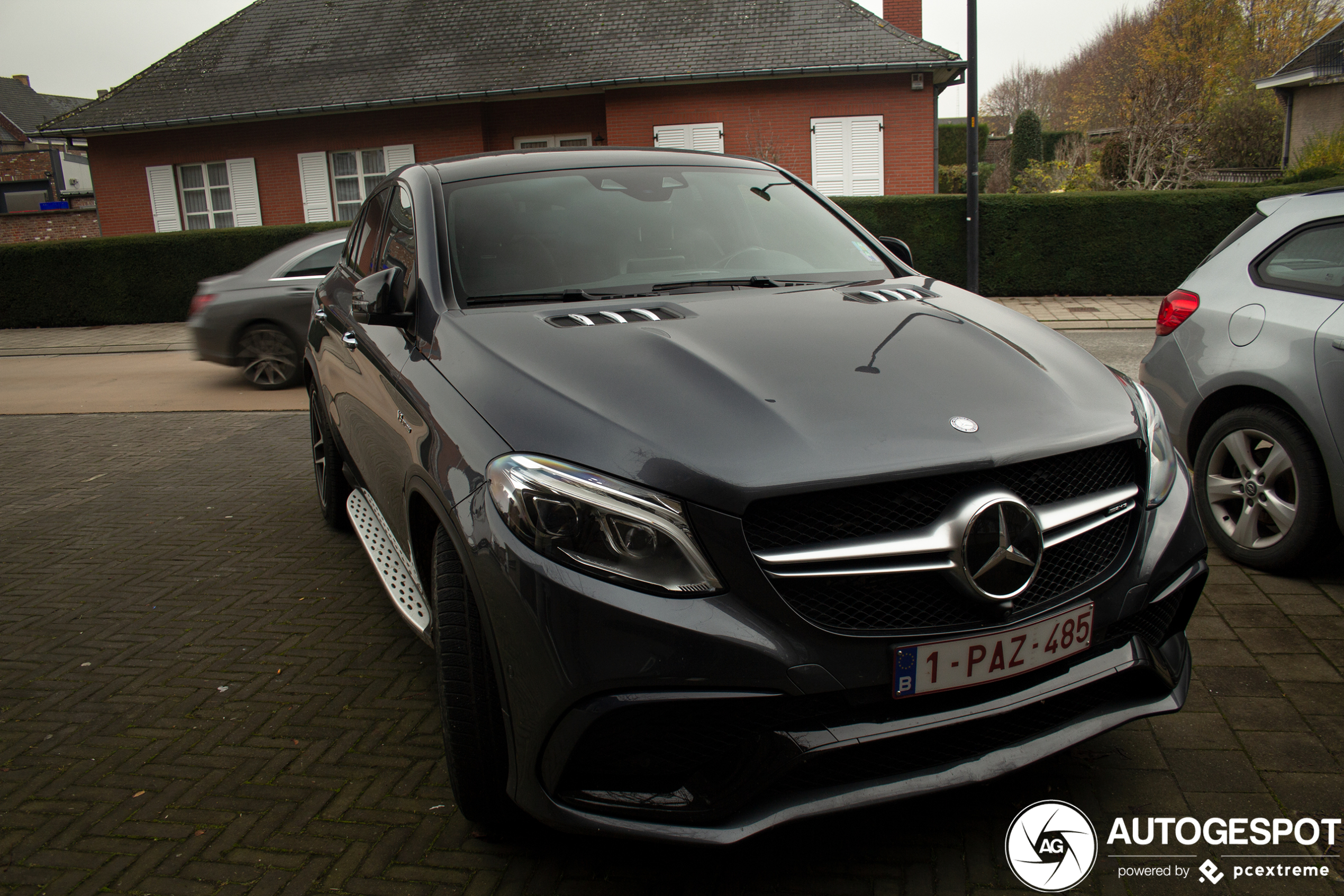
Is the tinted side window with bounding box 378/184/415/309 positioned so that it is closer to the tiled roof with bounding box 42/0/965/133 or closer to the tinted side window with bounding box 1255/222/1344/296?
the tinted side window with bounding box 1255/222/1344/296

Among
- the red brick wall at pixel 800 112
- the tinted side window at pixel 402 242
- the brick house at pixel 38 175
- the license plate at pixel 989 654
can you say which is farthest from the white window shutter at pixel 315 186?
the license plate at pixel 989 654

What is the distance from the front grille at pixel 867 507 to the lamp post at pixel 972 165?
12.1m

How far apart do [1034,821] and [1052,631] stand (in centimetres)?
63

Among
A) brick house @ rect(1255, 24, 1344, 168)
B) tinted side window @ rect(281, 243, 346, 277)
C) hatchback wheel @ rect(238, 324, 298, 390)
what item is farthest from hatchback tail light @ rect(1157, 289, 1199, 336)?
brick house @ rect(1255, 24, 1344, 168)

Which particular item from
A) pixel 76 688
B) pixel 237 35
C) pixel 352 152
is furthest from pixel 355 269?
pixel 237 35

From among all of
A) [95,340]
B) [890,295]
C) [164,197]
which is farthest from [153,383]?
[164,197]

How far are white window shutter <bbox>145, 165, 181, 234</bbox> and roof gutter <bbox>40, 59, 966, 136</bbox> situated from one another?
→ 1.09 m

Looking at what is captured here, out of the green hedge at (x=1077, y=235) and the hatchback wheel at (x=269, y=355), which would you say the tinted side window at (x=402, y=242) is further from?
the green hedge at (x=1077, y=235)

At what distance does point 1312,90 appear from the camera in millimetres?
30484

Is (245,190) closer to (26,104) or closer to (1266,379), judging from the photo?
(1266,379)

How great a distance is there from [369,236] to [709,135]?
60.8 feet

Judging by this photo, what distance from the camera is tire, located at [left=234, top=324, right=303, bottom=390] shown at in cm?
1014

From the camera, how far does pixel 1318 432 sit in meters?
3.68

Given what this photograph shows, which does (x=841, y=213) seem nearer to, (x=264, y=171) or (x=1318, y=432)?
(x=1318, y=432)
